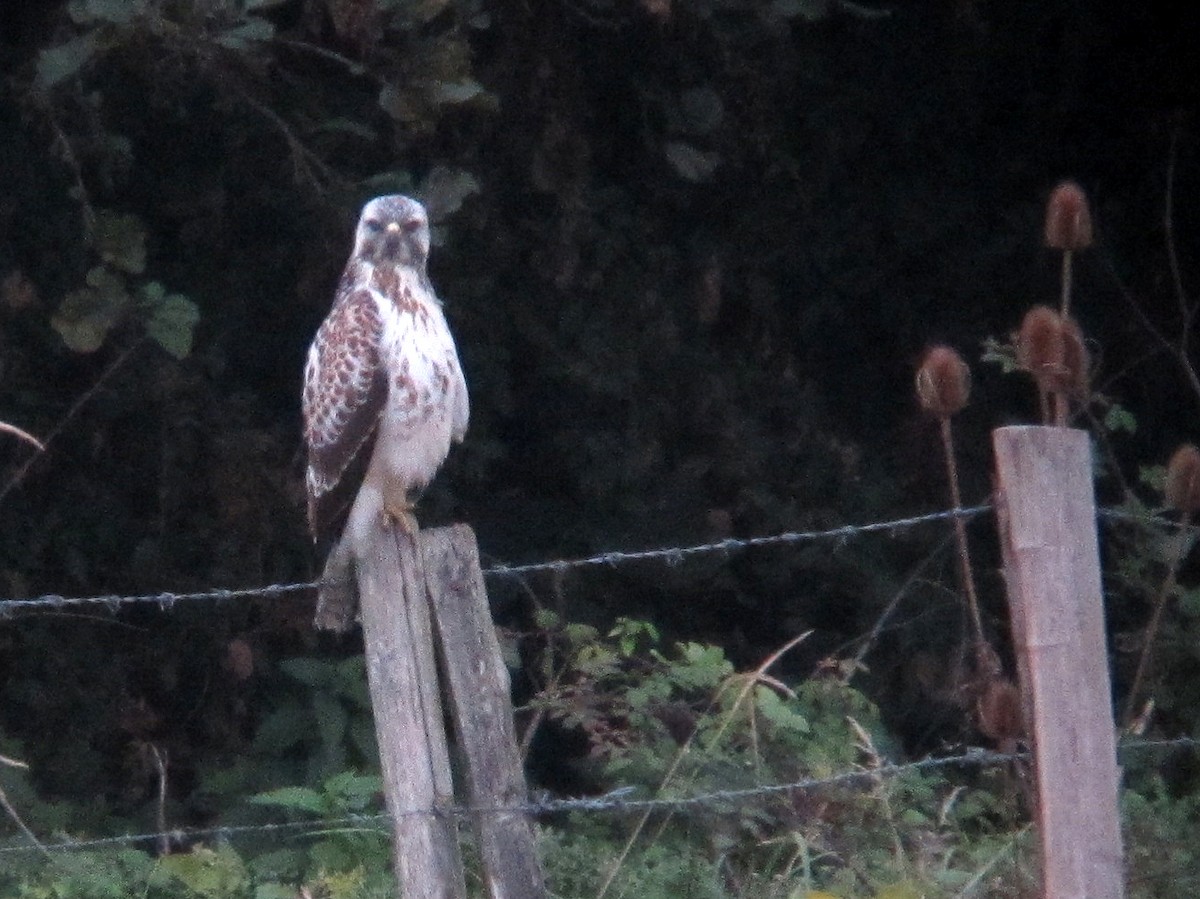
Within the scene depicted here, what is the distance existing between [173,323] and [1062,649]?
9.49 feet

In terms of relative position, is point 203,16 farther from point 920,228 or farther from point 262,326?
point 920,228

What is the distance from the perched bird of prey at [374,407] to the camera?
4.37m

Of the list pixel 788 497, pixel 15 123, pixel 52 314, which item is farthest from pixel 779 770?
pixel 15 123

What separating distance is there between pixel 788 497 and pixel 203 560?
1.90m

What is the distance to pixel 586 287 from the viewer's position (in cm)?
601

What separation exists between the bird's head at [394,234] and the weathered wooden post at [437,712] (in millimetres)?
1667

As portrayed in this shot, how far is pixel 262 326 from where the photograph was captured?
233 inches

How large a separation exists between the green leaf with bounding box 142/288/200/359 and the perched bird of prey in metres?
0.58

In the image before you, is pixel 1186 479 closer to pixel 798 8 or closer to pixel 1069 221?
pixel 1069 221

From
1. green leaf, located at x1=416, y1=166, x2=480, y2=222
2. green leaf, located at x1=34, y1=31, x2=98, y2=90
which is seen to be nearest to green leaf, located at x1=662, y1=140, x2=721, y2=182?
green leaf, located at x1=416, y1=166, x2=480, y2=222

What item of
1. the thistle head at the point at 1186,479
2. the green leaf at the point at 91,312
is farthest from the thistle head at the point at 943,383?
the green leaf at the point at 91,312

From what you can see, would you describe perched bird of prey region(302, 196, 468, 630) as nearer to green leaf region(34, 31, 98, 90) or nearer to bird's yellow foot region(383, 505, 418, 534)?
bird's yellow foot region(383, 505, 418, 534)

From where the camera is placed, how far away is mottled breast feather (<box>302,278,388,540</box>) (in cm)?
437

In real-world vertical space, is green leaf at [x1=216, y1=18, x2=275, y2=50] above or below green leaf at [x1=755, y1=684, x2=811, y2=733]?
above
